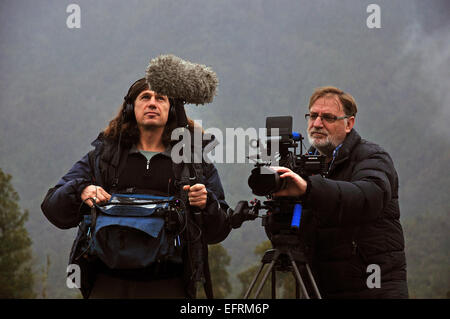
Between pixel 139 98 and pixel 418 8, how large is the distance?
2576 inches

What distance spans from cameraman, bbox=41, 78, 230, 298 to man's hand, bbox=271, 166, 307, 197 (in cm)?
63

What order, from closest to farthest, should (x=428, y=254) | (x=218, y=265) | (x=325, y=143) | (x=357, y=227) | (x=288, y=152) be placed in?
(x=288, y=152) → (x=357, y=227) → (x=325, y=143) → (x=218, y=265) → (x=428, y=254)

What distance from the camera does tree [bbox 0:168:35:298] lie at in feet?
64.2

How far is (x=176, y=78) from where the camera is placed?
2.60 metres

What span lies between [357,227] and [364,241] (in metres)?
0.08

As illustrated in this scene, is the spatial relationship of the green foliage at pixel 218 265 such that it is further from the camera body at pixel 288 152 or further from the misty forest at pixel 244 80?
the camera body at pixel 288 152

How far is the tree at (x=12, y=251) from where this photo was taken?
1958cm

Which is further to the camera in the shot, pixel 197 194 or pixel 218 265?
pixel 218 265

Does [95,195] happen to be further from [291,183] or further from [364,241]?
[364,241]

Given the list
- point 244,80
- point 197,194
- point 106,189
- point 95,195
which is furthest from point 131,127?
point 244,80

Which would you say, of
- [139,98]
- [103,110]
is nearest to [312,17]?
[103,110]

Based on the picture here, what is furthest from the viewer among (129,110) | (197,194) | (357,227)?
(129,110)

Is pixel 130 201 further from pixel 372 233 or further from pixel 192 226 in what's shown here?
pixel 372 233

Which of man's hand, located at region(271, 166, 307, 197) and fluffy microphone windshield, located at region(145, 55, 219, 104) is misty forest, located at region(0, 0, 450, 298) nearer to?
fluffy microphone windshield, located at region(145, 55, 219, 104)
